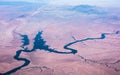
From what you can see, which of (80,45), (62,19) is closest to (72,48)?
(80,45)

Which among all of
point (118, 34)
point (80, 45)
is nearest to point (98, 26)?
point (118, 34)

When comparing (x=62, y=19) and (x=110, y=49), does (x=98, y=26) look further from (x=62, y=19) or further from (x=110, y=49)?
(x=110, y=49)

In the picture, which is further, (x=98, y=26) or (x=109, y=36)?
(x=98, y=26)

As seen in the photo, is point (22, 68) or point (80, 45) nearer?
point (22, 68)

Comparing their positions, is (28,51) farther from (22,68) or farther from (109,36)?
(109,36)

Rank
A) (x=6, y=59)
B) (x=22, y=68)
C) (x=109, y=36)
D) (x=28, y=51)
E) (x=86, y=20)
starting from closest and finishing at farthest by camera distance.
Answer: (x=22, y=68)
(x=6, y=59)
(x=28, y=51)
(x=109, y=36)
(x=86, y=20)

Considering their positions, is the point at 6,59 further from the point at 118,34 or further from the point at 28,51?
the point at 118,34

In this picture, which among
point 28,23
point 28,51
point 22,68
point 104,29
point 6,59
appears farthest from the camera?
point 28,23

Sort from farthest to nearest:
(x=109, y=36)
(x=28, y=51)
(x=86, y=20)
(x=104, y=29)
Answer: (x=86, y=20), (x=104, y=29), (x=109, y=36), (x=28, y=51)

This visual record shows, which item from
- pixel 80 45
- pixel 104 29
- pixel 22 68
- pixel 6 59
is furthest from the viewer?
pixel 104 29
